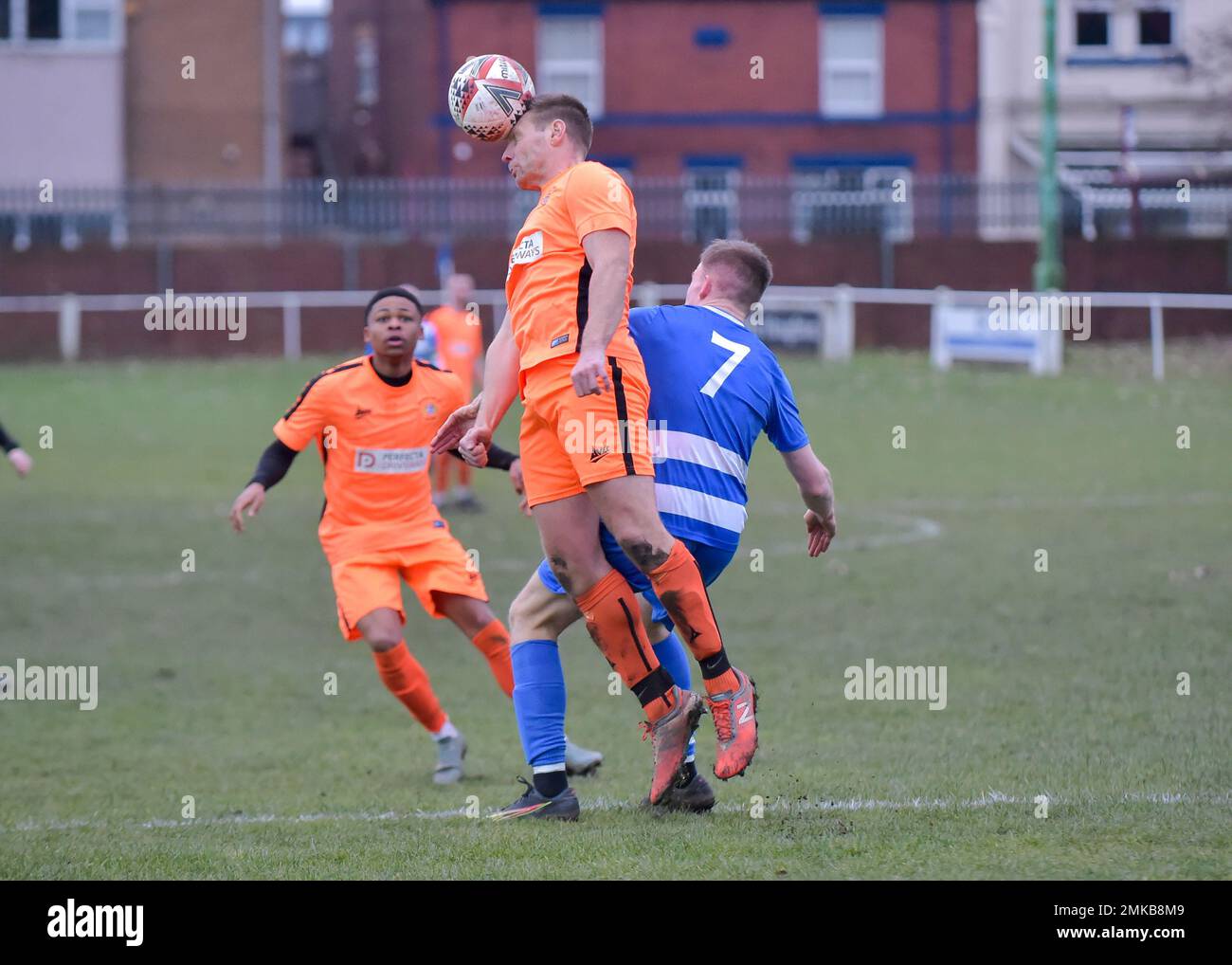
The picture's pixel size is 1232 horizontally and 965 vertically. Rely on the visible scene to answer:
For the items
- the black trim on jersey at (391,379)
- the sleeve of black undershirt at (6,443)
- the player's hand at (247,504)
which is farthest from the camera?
the sleeve of black undershirt at (6,443)

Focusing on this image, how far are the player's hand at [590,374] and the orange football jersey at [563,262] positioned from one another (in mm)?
193

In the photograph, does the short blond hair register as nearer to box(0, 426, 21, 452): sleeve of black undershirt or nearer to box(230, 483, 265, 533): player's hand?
box(230, 483, 265, 533): player's hand

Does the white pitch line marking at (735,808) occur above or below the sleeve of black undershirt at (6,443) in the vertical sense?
below

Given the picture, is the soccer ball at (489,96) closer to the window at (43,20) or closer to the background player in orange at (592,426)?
the background player in orange at (592,426)

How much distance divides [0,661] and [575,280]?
6.75 metres

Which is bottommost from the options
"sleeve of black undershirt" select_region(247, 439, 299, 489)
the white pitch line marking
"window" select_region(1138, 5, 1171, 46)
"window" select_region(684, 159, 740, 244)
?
the white pitch line marking

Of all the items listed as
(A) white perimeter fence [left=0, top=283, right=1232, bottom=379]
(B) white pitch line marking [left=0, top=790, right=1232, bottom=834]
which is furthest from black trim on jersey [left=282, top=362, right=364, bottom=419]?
(A) white perimeter fence [left=0, top=283, right=1232, bottom=379]

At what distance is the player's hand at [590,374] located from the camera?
5.44 meters

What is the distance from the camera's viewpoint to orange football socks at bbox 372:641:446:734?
7.82 m

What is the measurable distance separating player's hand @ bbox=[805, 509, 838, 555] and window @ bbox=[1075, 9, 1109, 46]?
33902mm

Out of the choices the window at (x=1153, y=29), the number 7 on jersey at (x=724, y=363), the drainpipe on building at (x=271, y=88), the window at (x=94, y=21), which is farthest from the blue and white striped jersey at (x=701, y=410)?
the window at (x=1153, y=29)

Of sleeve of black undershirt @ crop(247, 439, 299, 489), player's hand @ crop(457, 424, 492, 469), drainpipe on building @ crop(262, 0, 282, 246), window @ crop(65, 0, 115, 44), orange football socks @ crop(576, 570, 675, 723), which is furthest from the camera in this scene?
drainpipe on building @ crop(262, 0, 282, 246)

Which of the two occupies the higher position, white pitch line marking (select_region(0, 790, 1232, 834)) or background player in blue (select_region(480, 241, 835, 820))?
background player in blue (select_region(480, 241, 835, 820))
